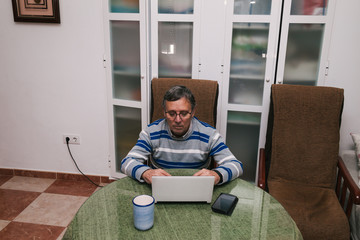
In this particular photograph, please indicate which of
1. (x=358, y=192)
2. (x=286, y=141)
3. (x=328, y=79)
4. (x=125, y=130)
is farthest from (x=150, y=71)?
(x=358, y=192)

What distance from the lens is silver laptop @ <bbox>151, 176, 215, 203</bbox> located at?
45.6 inches

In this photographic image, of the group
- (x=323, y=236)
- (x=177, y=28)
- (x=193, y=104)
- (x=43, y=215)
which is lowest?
(x=43, y=215)

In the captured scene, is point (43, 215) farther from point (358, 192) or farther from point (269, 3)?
point (269, 3)

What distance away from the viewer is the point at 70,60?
2551mm

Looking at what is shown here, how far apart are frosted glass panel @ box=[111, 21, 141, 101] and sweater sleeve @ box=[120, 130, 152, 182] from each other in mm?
957

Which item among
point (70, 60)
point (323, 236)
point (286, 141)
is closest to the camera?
point (323, 236)

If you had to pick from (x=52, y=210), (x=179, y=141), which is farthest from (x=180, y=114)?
(x=52, y=210)

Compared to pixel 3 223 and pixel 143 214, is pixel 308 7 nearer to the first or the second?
pixel 143 214

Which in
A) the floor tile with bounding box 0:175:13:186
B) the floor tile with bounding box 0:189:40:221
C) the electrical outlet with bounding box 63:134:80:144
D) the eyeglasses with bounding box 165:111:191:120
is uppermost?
the eyeglasses with bounding box 165:111:191:120

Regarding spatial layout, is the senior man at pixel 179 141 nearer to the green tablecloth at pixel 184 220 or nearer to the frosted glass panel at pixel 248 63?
the green tablecloth at pixel 184 220

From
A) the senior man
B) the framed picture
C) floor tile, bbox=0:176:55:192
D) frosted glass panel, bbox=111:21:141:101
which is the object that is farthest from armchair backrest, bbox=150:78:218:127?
floor tile, bbox=0:176:55:192

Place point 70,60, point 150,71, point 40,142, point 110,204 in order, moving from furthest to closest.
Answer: point 40,142 → point 70,60 → point 150,71 → point 110,204

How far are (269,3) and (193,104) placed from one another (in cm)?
107

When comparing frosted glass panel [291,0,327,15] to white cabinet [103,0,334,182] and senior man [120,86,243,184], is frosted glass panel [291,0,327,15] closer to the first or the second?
white cabinet [103,0,334,182]
